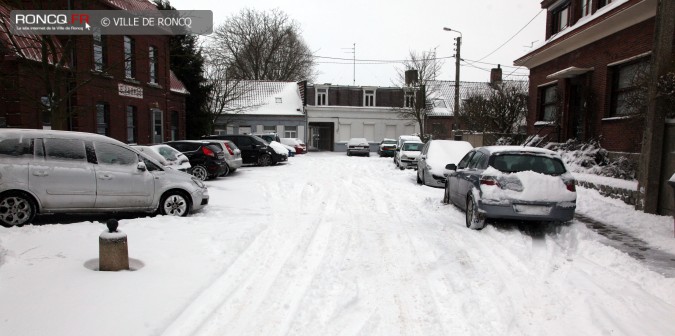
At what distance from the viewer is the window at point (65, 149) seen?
7.80 meters

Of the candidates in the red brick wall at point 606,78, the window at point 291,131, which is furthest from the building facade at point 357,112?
the red brick wall at point 606,78

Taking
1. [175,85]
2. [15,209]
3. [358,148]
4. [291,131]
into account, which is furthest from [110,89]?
[291,131]

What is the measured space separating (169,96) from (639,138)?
76.4 ft

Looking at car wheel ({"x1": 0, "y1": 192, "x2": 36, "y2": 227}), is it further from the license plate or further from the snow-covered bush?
the snow-covered bush

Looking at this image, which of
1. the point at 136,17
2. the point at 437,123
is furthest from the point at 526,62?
the point at 437,123

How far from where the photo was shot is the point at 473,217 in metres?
7.79

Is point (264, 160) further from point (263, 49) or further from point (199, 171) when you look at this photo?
point (263, 49)

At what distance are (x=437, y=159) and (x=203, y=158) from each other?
802 centimetres


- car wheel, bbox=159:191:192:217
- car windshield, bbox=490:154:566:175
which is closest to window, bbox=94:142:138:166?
car wheel, bbox=159:191:192:217

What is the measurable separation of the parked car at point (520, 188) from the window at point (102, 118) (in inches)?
673

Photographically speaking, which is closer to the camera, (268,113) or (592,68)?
(592,68)

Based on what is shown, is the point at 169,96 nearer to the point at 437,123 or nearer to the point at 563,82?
the point at 563,82

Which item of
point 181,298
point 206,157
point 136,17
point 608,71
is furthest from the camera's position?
point 136,17

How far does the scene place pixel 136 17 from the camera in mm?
20375
